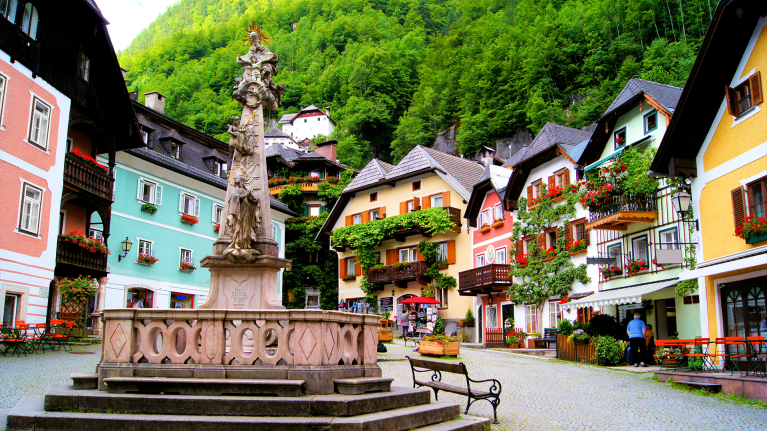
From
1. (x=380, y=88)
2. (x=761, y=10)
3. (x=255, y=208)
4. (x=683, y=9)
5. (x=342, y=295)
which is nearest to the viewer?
(x=255, y=208)

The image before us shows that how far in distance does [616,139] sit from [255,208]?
60.5 ft

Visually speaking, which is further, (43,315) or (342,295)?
(342,295)

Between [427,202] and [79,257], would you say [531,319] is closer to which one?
[427,202]

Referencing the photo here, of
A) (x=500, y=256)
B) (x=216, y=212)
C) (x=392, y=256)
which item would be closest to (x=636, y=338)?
(x=500, y=256)

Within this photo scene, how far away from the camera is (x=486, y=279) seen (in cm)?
3422

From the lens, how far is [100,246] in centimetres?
2450

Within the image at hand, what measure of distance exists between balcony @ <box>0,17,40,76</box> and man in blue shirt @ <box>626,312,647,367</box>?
2007 centimetres

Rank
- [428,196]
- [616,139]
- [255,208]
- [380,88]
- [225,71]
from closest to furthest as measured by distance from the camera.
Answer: [255,208] → [616,139] → [428,196] → [380,88] → [225,71]

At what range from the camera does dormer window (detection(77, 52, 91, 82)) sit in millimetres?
23891

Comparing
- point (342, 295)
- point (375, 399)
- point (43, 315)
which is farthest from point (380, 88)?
point (375, 399)

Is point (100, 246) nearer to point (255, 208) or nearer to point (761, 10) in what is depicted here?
point (255, 208)

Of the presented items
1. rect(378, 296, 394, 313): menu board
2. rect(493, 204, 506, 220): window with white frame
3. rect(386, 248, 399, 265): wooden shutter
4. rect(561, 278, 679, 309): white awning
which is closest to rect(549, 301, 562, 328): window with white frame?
rect(561, 278, 679, 309): white awning

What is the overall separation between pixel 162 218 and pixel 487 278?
1674 cm

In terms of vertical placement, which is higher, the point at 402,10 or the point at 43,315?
the point at 402,10
